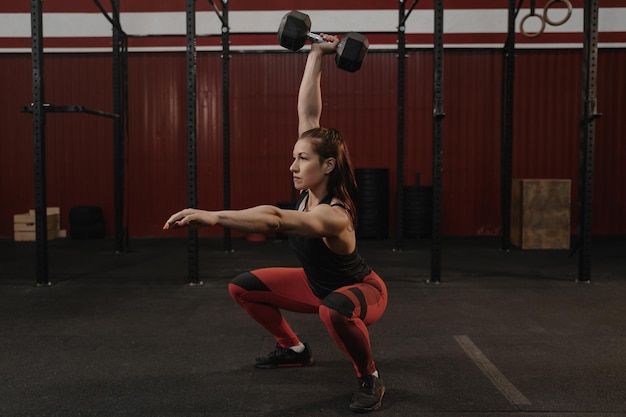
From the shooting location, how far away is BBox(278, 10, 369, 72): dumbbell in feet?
7.40

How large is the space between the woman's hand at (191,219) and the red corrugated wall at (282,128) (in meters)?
5.91

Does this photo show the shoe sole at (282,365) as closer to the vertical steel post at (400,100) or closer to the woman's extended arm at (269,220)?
the woman's extended arm at (269,220)

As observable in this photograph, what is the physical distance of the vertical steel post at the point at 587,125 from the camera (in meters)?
4.30

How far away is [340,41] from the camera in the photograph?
227cm

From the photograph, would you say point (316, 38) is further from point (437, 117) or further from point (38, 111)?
point (38, 111)

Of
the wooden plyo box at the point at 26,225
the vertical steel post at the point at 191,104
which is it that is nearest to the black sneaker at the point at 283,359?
the vertical steel post at the point at 191,104

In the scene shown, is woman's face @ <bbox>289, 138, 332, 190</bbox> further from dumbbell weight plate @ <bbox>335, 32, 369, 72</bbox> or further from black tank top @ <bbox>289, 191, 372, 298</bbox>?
dumbbell weight plate @ <bbox>335, 32, 369, 72</bbox>

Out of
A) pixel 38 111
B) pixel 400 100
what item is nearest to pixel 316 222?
pixel 38 111

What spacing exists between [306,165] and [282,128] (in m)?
5.58

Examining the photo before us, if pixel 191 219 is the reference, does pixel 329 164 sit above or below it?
above

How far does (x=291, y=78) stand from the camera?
24.1 feet

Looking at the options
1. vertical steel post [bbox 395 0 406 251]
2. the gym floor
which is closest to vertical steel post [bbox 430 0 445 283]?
the gym floor

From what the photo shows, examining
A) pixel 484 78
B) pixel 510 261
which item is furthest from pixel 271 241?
pixel 484 78

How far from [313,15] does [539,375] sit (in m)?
6.02
